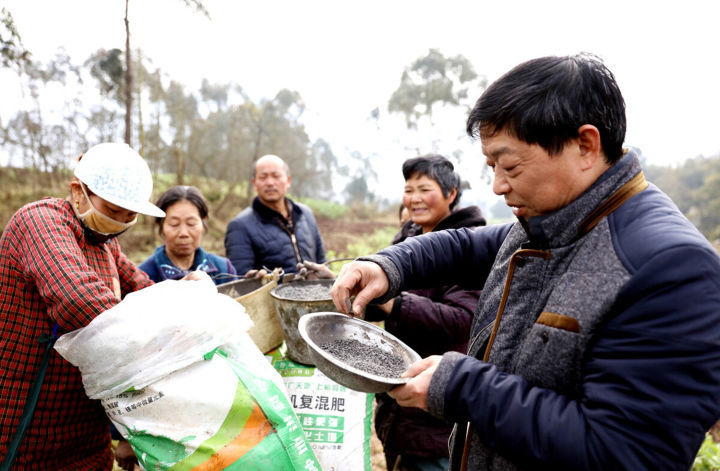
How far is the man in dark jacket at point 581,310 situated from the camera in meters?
0.79

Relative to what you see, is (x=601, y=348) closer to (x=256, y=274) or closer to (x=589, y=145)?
(x=589, y=145)

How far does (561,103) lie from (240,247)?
291cm

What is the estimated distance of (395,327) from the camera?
7.20 ft

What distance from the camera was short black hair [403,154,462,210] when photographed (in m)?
2.53

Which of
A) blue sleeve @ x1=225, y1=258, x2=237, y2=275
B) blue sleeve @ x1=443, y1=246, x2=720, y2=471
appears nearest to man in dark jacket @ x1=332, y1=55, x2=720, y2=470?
blue sleeve @ x1=443, y1=246, x2=720, y2=471

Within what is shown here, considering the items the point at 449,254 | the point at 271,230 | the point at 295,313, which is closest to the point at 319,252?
the point at 271,230

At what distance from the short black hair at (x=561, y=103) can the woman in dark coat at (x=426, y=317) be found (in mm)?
1159

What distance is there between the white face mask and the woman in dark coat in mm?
1309

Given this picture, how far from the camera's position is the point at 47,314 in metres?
1.66

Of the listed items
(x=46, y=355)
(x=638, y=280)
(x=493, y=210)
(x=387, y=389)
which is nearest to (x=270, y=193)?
(x=46, y=355)

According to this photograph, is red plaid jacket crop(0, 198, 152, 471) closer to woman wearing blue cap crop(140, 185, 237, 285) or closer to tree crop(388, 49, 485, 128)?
woman wearing blue cap crop(140, 185, 237, 285)

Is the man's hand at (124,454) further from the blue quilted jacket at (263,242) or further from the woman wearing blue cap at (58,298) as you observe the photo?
the blue quilted jacket at (263,242)

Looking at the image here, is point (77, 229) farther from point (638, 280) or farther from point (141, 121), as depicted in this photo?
point (141, 121)

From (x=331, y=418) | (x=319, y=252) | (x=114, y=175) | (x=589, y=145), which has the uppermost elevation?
(x=589, y=145)
